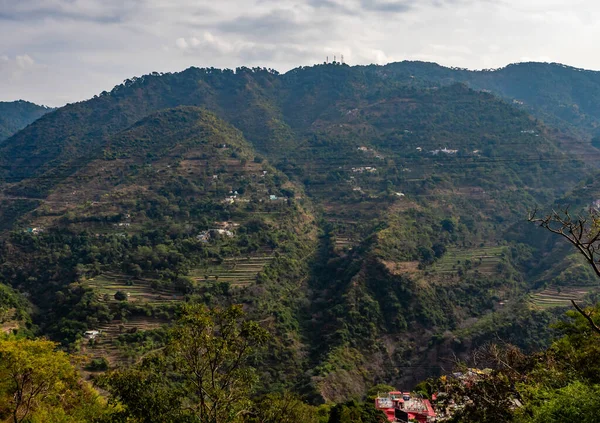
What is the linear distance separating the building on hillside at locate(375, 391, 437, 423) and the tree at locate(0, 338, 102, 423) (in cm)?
1705

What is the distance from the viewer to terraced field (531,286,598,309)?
4381 centimetres

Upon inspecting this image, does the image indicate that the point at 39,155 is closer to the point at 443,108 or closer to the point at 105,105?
the point at 105,105

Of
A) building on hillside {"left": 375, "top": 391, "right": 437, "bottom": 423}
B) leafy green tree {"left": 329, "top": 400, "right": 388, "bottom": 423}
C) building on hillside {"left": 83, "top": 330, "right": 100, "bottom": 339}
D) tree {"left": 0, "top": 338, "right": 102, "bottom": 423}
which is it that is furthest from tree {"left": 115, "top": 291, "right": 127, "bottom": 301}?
leafy green tree {"left": 329, "top": 400, "right": 388, "bottom": 423}

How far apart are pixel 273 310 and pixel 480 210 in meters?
43.3

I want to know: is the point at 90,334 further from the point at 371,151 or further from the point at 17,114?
the point at 17,114

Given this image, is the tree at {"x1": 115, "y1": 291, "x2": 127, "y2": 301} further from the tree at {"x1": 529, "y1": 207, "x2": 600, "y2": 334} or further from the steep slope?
the tree at {"x1": 529, "y1": 207, "x2": 600, "y2": 334}

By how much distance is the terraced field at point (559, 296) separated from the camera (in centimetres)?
4381

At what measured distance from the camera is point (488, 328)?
133 ft

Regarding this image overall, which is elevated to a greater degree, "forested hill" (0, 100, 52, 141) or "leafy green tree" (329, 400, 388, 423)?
"forested hill" (0, 100, 52, 141)

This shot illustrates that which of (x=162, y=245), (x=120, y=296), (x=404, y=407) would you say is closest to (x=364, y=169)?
(x=162, y=245)

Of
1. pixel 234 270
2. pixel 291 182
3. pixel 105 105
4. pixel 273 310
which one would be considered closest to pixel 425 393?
pixel 273 310

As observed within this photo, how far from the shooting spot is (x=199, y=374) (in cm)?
1245

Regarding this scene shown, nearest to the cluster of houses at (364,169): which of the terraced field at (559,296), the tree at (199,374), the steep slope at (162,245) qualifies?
the steep slope at (162,245)

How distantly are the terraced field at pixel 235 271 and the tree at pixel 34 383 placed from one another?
2747 centimetres
